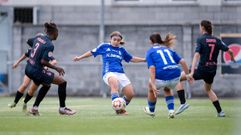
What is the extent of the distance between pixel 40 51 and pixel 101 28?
1421 cm

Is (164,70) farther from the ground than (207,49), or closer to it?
closer to it

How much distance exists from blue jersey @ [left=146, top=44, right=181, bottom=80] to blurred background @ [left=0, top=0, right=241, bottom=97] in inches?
546

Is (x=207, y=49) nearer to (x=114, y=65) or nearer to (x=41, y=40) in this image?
(x=114, y=65)

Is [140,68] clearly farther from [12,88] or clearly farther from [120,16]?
[12,88]

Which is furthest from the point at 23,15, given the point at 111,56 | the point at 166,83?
the point at 166,83

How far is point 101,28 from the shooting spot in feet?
107

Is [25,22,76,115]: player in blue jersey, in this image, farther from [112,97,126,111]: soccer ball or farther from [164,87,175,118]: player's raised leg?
[164,87,175,118]: player's raised leg

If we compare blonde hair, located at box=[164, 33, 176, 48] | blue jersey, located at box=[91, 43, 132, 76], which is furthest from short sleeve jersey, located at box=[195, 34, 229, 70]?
blue jersey, located at box=[91, 43, 132, 76]

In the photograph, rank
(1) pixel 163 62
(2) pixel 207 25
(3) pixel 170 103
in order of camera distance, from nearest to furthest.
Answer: (3) pixel 170 103 → (1) pixel 163 62 → (2) pixel 207 25

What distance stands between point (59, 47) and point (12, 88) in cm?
225

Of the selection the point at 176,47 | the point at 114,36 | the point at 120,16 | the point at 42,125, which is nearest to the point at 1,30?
the point at 120,16

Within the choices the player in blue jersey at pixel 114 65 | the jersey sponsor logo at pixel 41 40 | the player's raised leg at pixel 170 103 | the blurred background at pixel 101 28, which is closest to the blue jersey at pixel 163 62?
the player's raised leg at pixel 170 103

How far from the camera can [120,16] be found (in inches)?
1323

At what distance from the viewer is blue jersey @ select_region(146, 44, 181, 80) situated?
17.5 metres
